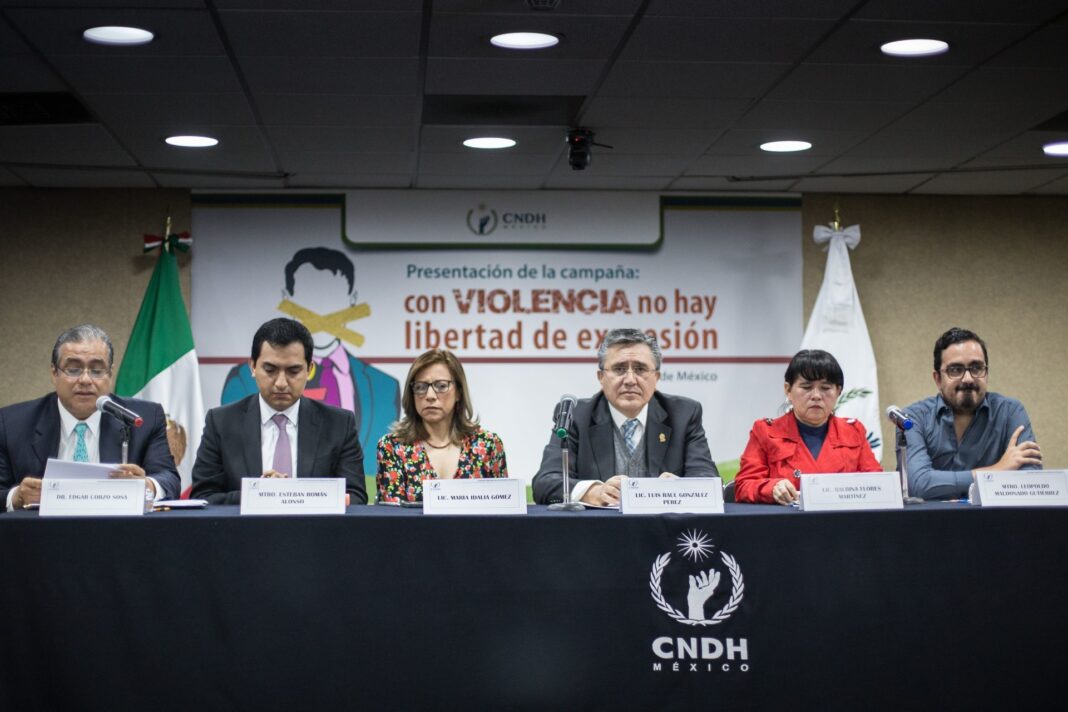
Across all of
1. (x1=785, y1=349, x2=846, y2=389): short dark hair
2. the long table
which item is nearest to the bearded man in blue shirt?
(x1=785, y1=349, x2=846, y2=389): short dark hair

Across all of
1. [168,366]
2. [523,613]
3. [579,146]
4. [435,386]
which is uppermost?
[579,146]

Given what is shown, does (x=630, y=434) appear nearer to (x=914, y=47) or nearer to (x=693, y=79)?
(x=693, y=79)

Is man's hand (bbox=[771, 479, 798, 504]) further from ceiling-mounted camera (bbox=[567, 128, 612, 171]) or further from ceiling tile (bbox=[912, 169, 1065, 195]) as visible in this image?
ceiling tile (bbox=[912, 169, 1065, 195])

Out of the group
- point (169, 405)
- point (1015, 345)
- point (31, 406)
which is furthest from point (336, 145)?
point (1015, 345)

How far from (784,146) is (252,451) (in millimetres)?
3243

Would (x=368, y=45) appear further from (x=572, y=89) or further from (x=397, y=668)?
(x=397, y=668)

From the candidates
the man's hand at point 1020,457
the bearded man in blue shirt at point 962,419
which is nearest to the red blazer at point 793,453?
the bearded man in blue shirt at point 962,419

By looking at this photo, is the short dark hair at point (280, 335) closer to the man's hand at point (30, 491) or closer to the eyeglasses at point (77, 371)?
the eyeglasses at point (77, 371)

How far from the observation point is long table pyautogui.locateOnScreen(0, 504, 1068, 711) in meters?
2.54

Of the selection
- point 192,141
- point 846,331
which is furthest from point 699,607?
point 846,331

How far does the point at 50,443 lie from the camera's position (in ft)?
10.9

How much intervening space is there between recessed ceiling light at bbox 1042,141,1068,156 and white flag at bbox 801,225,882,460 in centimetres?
114

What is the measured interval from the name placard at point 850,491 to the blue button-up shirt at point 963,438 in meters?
1.00

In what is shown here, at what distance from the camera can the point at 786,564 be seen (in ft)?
8.66
